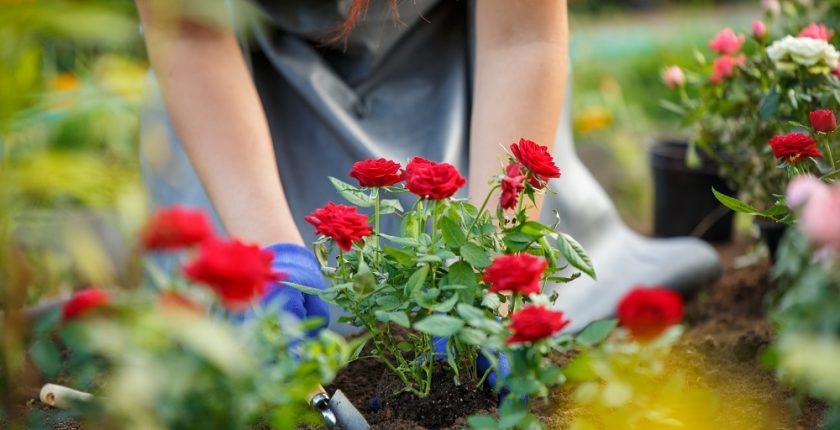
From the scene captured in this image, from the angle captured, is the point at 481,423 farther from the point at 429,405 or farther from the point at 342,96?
the point at 342,96

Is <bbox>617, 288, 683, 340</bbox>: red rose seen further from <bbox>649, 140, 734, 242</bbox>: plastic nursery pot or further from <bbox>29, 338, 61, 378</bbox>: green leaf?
<bbox>649, 140, 734, 242</bbox>: plastic nursery pot

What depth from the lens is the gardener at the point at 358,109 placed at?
58.3 inches

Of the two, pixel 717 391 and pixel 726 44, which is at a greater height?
pixel 726 44

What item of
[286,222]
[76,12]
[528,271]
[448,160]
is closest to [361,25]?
[448,160]

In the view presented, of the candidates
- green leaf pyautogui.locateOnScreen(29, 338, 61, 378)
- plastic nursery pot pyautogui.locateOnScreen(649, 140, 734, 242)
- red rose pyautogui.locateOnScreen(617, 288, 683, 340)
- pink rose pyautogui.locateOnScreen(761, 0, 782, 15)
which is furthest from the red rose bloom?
plastic nursery pot pyautogui.locateOnScreen(649, 140, 734, 242)

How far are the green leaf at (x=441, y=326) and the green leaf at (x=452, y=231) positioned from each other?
0.49 ft

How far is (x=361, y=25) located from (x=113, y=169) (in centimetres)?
114

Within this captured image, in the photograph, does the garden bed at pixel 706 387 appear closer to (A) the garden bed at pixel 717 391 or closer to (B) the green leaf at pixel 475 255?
(A) the garden bed at pixel 717 391

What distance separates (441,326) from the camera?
3.23 feet

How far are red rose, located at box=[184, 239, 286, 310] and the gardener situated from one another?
0.55 meters

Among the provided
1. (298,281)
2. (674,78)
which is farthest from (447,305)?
(674,78)

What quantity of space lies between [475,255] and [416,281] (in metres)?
0.08

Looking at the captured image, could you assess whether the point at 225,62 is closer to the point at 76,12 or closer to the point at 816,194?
the point at 76,12

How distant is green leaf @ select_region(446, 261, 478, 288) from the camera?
1103 millimetres
